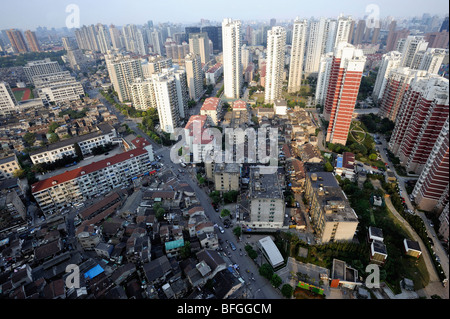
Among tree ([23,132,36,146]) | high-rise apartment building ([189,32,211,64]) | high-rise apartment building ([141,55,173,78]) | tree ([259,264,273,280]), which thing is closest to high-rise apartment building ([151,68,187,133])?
high-rise apartment building ([141,55,173,78])

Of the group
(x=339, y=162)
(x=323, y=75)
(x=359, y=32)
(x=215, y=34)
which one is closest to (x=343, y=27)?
(x=323, y=75)

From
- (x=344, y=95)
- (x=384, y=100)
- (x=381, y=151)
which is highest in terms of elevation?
(x=344, y=95)

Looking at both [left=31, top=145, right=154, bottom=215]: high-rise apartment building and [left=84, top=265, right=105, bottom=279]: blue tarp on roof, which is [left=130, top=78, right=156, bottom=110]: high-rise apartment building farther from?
[left=84, top=265, right=105, bottom=279]: blue tarp on roof

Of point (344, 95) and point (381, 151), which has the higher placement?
point (344, 95)

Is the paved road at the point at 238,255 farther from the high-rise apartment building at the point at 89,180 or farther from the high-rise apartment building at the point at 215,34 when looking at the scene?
the high-rise apartment building at the point at 215,34

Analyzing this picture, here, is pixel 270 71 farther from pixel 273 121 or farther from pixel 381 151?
pixel 381 151
